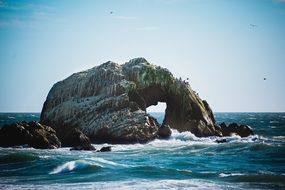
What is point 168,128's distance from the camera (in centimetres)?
5759

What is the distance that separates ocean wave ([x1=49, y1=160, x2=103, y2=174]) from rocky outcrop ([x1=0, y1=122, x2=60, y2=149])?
1449 cm

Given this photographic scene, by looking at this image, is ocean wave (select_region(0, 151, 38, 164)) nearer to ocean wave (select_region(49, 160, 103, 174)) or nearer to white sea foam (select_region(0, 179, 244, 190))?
ocean wave (select_region(49, 160, 103, 174))

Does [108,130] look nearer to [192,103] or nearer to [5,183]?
[192,103]

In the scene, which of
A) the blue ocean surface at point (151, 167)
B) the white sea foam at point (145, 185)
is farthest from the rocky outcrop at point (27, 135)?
the white sea foam at point (145, 185)

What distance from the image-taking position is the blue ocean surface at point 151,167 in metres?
27.3

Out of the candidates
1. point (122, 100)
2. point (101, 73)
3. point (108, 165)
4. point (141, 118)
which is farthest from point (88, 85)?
point (108, 165)

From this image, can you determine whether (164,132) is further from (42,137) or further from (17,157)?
(17,157)

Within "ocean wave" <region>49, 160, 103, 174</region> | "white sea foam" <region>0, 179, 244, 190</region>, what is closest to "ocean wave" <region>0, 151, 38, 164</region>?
"ocean wave" <region>49, 160, 103, 174</region>

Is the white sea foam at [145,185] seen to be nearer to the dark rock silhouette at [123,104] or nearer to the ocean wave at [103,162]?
the ocean wave at [103,162]

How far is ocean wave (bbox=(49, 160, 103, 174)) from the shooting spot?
3309 centimetres

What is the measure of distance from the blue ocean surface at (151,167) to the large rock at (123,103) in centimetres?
486

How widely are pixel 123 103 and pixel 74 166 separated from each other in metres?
22.3

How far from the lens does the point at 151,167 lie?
111 ft

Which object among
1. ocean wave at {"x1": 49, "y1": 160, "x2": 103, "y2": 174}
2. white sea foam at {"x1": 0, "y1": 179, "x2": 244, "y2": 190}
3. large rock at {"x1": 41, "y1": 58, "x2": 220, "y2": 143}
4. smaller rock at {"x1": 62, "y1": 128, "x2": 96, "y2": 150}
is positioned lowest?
white sea foam at {"x1": 0, "y1": 179, "x2": 244, "y2": 190}
